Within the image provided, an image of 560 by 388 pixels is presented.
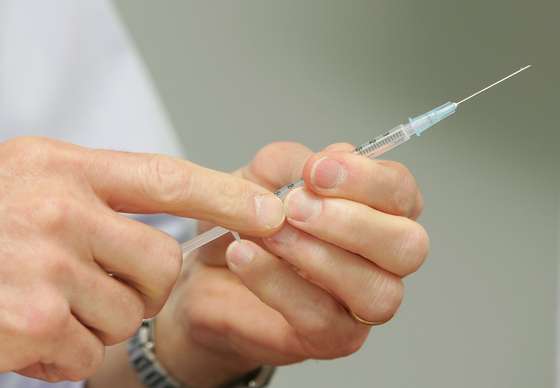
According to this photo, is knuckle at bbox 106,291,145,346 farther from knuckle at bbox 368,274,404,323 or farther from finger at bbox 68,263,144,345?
knuckle at bbox 368,274,404,323

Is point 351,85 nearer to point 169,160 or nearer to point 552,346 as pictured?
point 552,346

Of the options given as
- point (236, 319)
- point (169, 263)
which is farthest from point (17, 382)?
point (169, 263)

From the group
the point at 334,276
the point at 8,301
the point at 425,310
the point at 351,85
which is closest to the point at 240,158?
the point at 351,85

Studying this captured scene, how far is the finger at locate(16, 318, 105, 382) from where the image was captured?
46 cm

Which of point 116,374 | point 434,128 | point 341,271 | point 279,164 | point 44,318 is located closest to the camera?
point 44,318

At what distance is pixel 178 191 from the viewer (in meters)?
0.48

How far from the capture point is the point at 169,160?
0.49 meters

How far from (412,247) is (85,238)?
23 cm

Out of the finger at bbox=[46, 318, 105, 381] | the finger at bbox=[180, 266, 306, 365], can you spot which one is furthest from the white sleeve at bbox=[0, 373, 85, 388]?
the finger at bbox=[46, 318, 105, 381]

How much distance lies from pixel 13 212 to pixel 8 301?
0.05 m

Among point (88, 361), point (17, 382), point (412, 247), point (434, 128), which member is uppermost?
point (434, 128)

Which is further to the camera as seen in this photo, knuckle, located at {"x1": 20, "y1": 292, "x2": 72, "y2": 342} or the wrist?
the wrist

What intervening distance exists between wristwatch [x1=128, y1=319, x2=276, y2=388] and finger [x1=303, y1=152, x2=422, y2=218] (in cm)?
27

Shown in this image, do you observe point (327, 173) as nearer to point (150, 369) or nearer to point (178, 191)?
point (178, 191)
